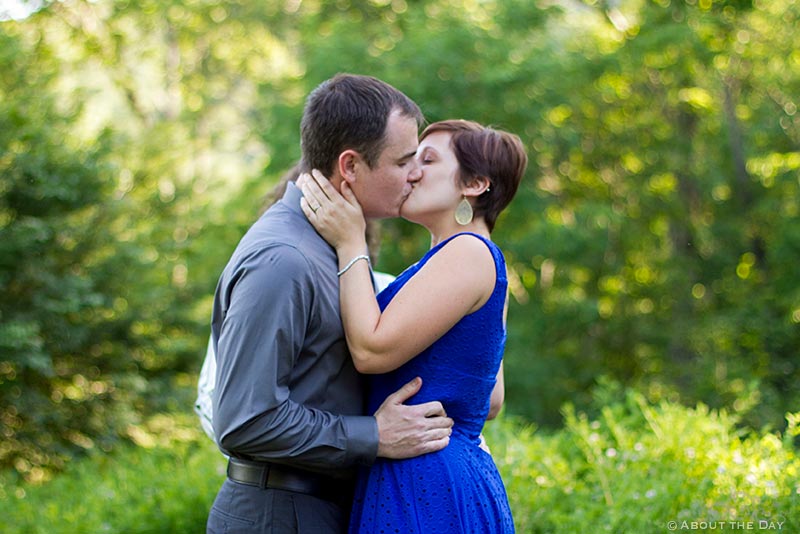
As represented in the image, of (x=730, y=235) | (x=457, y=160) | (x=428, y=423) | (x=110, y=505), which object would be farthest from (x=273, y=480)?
(x=730, y=235)

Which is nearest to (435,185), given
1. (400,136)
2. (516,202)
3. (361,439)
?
(400,136)

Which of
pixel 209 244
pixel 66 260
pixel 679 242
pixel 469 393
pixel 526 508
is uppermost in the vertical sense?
pixel 469 393

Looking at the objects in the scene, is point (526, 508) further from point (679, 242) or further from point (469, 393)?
point (679, 242)

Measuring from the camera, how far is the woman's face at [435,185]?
311 cm

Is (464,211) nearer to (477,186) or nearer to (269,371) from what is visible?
(477,186)

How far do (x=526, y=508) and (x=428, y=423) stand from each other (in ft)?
5.83

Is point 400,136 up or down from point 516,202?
up

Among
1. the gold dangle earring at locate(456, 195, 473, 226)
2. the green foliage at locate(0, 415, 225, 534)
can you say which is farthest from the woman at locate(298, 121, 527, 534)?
the green foliage at locate(0, 415, 225, 534)

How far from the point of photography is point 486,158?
3.11 metres

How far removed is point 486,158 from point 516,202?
11318 millimetres

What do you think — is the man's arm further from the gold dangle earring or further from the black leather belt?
the gold dangle earring

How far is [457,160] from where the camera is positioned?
123 inches

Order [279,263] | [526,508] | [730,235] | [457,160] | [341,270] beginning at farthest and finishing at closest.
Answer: [730,235], [526,508], [457,160], [341,270], [279,263]

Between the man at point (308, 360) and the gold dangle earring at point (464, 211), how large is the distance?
7.6 inches
